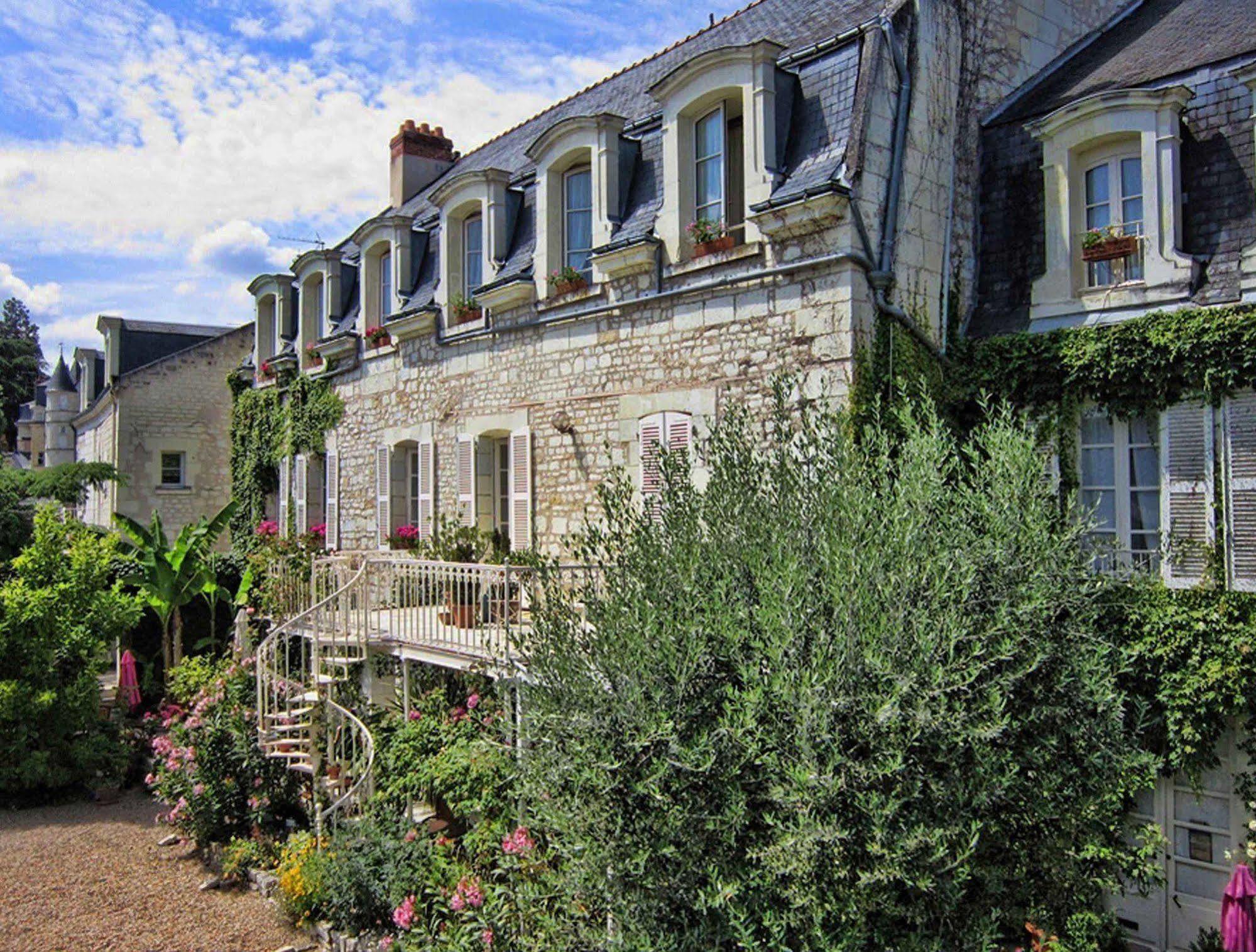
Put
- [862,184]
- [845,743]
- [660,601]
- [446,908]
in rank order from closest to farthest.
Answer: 1. [845,743]
2. [660,601]
3. [446,908]
4. [862,184]

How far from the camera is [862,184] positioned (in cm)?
888

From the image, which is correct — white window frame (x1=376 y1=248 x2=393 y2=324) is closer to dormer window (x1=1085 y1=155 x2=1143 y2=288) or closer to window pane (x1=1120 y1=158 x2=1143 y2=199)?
dormer window (x1=1085 y1=155 x2=1143 y2=288)

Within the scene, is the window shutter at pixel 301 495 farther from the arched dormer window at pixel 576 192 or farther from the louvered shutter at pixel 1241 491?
the louvered shutter at pixel 1241 491

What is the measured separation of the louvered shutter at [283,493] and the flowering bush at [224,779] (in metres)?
6.56

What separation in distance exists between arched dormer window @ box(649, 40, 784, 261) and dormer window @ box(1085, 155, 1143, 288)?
2.89 metres

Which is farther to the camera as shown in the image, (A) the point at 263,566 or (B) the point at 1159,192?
(A) the point at 263,566

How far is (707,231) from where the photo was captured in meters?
9.78

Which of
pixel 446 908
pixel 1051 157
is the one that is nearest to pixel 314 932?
pixel 446 908

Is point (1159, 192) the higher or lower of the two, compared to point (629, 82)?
lower

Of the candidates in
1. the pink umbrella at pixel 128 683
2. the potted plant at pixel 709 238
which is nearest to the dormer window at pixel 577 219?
the potted plant at pixel 709 238

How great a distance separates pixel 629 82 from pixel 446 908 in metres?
10.8

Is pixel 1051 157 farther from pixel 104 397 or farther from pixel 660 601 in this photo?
pixel 104 397

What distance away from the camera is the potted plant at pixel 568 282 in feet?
37.1

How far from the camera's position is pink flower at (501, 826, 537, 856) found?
712 centimetres
